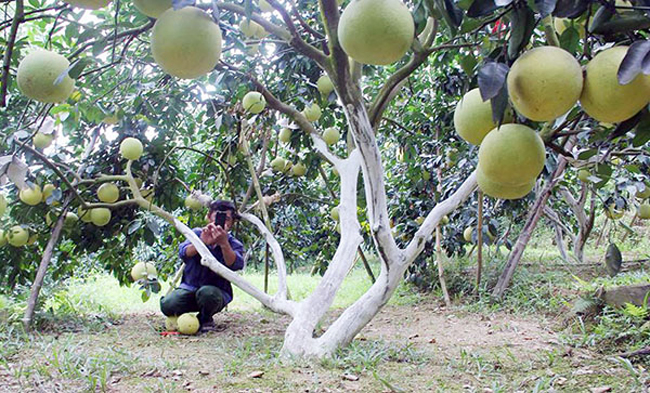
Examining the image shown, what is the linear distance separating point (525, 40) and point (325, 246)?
3.61 metres

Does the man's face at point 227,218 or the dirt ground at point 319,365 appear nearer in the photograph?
the dirt ground at point 319,365

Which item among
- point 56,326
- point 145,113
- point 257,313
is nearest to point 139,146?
point 145,113

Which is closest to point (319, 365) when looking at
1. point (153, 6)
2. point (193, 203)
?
point (153, 6)

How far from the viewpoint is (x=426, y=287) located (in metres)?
4.99

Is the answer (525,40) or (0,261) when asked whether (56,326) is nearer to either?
(0,261)

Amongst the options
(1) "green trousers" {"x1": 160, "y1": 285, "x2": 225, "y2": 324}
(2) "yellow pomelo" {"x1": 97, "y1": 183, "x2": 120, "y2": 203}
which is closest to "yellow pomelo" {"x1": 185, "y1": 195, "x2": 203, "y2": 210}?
(2) "yellow pomelo" {"x1": 97, "y1": 183, "x2": 120, "y2": 203}

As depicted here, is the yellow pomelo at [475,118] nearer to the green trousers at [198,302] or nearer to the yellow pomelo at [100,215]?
the green trousers at [198,302]

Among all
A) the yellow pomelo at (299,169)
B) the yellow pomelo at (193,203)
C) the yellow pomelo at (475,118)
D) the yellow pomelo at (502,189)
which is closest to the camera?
the yellow pomelo at (475,118)

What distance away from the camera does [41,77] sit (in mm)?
1104

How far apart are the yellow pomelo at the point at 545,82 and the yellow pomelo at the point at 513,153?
72 millimetres

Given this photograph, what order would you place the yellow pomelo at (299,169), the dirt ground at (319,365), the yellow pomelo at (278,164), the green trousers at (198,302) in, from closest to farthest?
1. the dirt ground at (319,365)
2. the green trousers at (198,302)
3. the yellow pomelo at (299,169)
4. the yellow pomelo at (278,164)

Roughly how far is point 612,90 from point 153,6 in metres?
0.76

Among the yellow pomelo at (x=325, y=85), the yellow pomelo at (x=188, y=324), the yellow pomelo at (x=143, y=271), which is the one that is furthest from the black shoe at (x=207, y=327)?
the yellow pomelo at (x=325, y=85)

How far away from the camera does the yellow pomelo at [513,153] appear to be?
2.77ft
